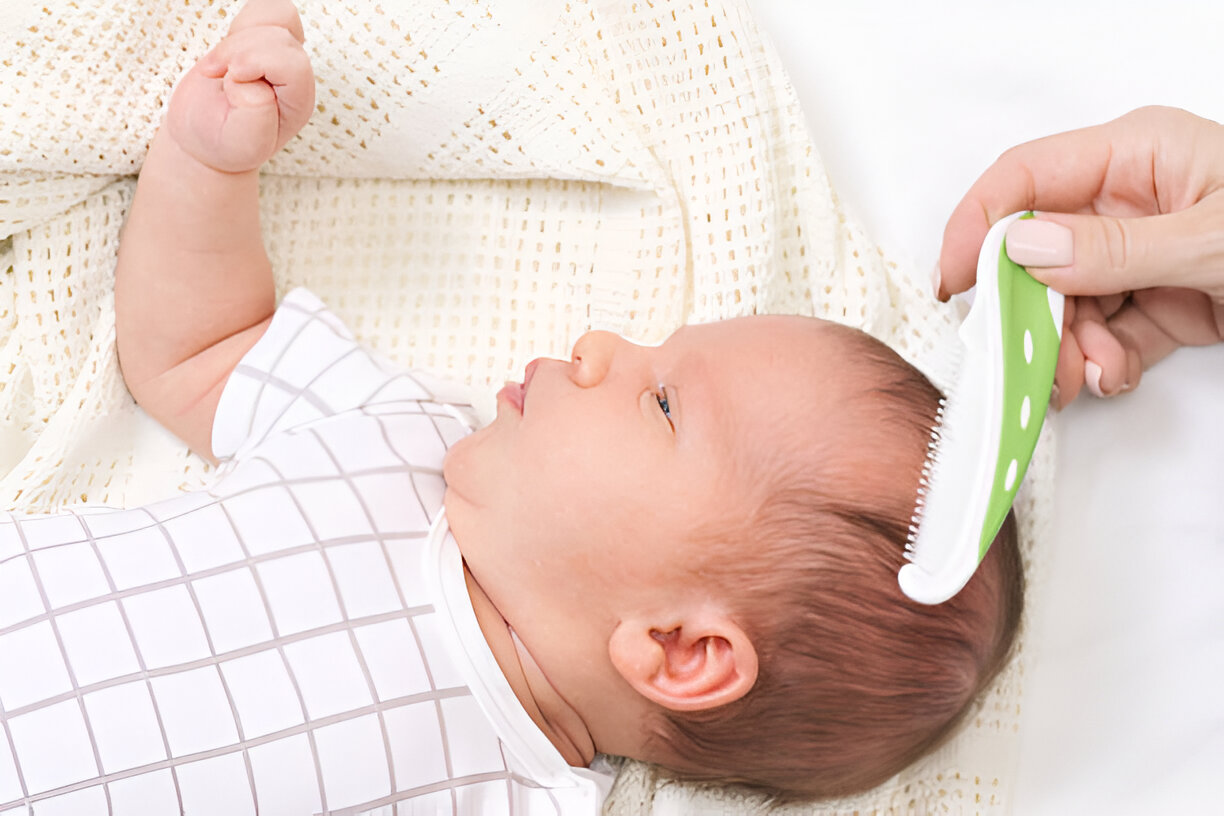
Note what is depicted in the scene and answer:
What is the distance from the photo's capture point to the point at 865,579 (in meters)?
0.94

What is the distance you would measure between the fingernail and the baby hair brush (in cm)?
6

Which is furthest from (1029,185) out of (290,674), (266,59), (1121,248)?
(290,674)

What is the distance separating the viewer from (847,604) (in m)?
0.95

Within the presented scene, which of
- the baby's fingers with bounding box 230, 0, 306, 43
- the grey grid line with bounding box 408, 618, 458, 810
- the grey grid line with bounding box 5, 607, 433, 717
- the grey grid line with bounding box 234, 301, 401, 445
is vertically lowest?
the grey grid line with bounding box 408, 618, 458, 810

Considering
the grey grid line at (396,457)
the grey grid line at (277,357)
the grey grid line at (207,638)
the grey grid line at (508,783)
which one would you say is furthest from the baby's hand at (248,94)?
the grey grid line at (508,783)

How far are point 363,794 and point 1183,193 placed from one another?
1014mm

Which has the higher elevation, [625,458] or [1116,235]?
[1116,235]

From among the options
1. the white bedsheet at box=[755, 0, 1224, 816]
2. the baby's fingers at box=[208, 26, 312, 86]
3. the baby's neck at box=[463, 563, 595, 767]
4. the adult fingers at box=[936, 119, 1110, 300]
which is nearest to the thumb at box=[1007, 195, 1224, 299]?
the adult fingers at box=[936, 119, 1110, 300]

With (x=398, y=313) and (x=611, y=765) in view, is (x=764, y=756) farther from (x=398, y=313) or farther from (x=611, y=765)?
(x=398, y=313)

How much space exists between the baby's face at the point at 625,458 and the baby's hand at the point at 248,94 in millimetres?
375

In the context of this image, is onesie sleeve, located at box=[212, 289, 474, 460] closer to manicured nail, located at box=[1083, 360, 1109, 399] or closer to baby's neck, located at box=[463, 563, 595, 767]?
baby's neck, located at box=[463, 563, 595, 767]

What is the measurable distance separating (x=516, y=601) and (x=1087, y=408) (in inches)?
28.5

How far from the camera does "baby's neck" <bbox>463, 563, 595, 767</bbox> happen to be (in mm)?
1078

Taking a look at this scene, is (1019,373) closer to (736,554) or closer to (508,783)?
(736,554)
